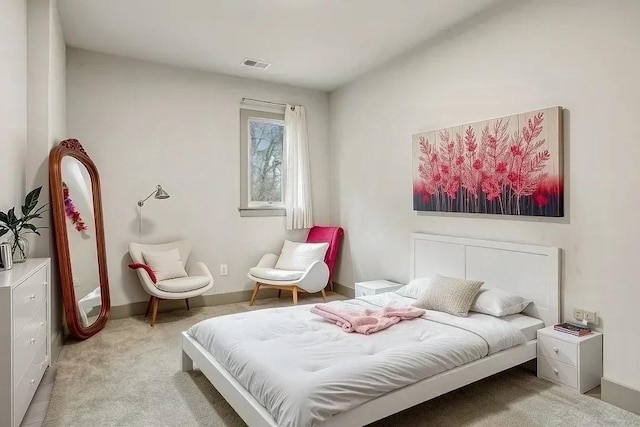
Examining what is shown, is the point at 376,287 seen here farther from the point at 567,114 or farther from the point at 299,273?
the point at 567,114

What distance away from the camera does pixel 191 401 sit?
2.39m

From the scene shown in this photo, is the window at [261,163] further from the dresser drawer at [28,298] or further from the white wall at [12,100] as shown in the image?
the dresser drawer at [28,298]

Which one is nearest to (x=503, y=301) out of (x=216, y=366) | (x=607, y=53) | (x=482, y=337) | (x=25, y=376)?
(x=482, y=337)

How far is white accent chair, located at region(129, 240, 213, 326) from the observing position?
3895 millimetres

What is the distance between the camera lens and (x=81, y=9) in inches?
127

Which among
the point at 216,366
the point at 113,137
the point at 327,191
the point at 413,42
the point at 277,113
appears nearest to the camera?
the point at 216,366

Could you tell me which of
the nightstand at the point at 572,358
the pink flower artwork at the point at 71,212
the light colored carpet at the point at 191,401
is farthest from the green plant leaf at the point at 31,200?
the nightstand at the point at 572,358

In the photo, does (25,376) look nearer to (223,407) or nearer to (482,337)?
(223,407)

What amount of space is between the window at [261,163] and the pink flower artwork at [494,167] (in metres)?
1.98

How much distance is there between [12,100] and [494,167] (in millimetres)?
3435

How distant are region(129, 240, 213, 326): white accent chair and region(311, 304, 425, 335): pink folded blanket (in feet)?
5.33

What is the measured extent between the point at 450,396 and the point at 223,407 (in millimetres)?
1378

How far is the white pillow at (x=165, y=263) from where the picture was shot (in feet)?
13.5

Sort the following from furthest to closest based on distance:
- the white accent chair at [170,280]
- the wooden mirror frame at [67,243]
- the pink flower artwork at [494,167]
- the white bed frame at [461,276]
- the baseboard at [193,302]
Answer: the baseboard at [193,302]
the white accent chair at [170,280]
the wooden mirror frame at [67,243]
the pink flower artwork at [494,167]
the white bed frame at [461,276]
